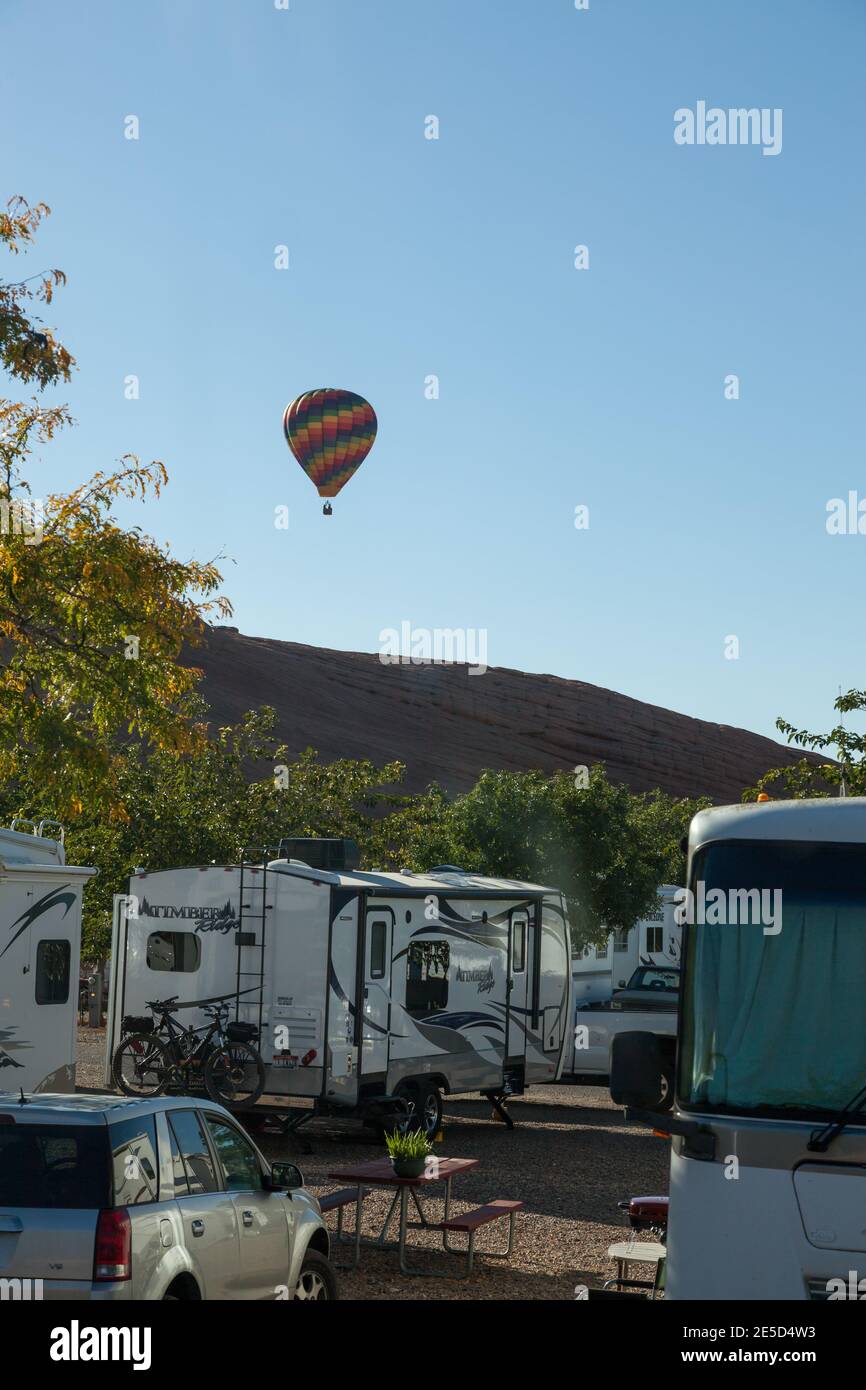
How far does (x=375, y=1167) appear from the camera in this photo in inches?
472

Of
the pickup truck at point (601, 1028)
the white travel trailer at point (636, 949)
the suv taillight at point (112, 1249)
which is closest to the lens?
the suv taillight at point (112, 1249)

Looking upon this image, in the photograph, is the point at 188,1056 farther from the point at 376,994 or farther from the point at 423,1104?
the point at 423,1104

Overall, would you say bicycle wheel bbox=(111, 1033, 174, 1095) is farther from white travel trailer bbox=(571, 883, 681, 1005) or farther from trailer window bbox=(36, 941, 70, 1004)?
white travel trailer bbox=(571, 883, 681, 1005)

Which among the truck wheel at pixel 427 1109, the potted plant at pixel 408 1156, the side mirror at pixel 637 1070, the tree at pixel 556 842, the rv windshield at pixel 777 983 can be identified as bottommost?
the truck wheel at pixel 427 1109

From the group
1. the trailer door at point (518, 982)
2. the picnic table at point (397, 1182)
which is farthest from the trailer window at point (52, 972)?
the trailer door at point (518, 982)

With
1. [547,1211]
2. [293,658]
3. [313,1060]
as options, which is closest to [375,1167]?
[547,1211]

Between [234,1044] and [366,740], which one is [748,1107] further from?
[366,740]

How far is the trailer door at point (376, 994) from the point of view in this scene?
54.9 ft

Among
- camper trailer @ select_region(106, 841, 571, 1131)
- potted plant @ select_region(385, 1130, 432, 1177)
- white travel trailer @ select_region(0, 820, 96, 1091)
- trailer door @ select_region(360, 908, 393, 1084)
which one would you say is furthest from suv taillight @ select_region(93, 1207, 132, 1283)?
trailer door @ select_region(360, 908, 393, 1084)

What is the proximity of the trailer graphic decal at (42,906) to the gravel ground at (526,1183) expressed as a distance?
3.52m

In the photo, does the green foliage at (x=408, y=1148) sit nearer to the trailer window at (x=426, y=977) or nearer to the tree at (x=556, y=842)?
the trailer window at (x=426, y=977)

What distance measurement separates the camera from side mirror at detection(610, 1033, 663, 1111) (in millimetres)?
6215

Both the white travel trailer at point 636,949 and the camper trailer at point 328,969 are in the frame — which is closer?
the camper trailer at point 328,969
